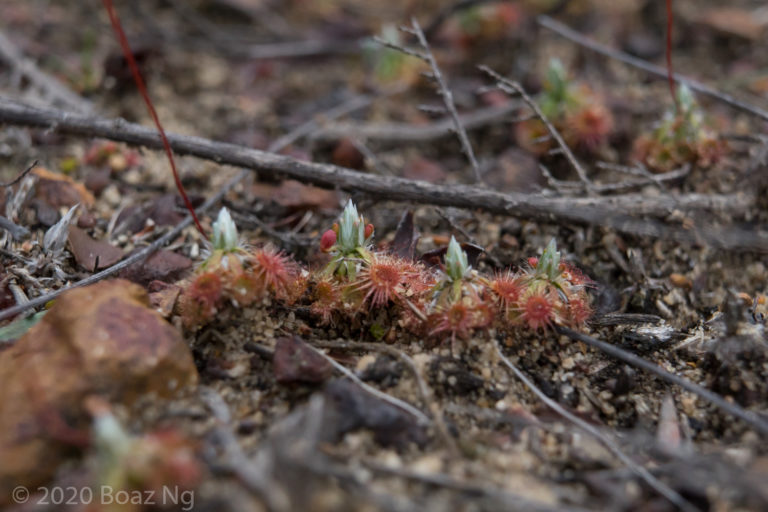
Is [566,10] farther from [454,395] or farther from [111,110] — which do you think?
[454,395]

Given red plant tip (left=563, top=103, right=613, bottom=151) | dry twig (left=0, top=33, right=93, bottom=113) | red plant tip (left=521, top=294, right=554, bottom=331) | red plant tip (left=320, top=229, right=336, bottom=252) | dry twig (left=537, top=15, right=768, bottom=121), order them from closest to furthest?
red plant tip (left=521, top=294, right=554, bottom=331) → red plant tip (left=320, top=229, right=336, bottom=252) → dry twig (left=537, top=15, right=768, bottom=121) → red plant tip (left=563, top=103, right=613, bottom=151) → dry twig (left=0, top=33, right=93, bottom=113)

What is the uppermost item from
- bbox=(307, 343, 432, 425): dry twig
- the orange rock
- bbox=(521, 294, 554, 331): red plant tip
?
bbox=(521, 294, 554, 331): red plant tip

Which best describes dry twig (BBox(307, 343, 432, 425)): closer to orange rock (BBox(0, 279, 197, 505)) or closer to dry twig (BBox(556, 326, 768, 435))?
orange rock (BBox(0, 279, 197, 505))

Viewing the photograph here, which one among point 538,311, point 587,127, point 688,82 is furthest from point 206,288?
point 688,82

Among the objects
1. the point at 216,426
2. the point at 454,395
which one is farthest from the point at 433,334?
Answer: the point at 216,426

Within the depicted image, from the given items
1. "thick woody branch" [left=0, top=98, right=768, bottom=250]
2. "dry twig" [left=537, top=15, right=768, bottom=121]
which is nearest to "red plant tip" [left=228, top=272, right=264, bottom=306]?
"thick woody branch" [left=0, top=98, right=768, bottom=250]

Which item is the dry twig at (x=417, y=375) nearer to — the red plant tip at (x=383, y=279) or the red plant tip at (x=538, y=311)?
the red plant tip at (x=383, y=279)
